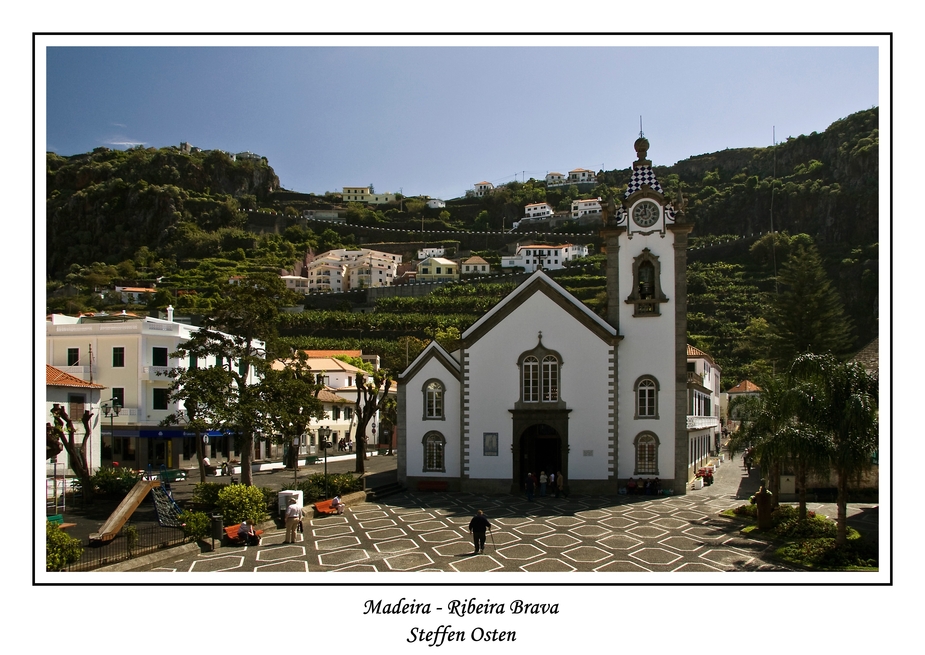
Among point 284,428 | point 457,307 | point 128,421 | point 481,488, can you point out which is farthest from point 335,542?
point 457,307

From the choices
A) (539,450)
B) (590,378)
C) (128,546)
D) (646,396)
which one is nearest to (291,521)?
(128,546)

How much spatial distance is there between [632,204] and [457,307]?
7371 centimetres

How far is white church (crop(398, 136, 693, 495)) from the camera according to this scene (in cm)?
2869

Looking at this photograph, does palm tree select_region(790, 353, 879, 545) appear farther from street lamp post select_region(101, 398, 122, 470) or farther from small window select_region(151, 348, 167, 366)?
small window select_region(151, 348, 167, 366)

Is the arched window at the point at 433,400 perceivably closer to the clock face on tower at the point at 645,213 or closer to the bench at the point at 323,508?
the bench at the point at 323,508

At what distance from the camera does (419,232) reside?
165250mm

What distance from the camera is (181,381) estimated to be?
23297 mm

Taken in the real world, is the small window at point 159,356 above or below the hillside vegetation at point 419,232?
below

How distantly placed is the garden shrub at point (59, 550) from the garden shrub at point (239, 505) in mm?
5010

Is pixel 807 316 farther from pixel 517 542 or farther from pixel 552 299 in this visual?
pixel 517 542

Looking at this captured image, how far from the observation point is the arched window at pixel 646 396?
28875mm

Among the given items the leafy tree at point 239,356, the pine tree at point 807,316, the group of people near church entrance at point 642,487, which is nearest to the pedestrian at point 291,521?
the leafy tree at point 239,356

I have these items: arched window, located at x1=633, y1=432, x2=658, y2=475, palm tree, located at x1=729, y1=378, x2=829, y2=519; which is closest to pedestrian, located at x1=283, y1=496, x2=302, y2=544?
palm tree, located at x1=729, y1=378, x2=829, y2=519
